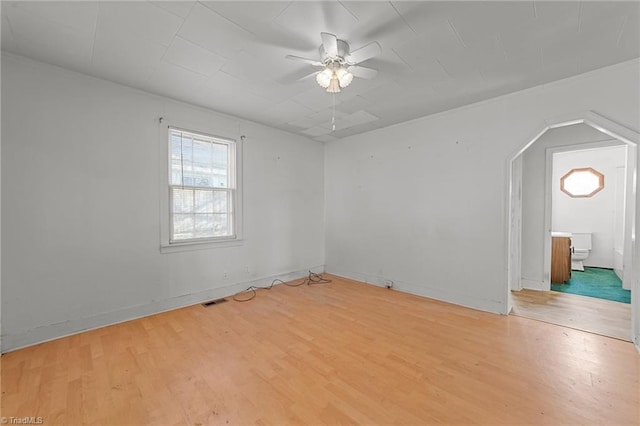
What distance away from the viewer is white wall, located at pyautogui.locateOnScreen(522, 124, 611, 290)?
4.12 m

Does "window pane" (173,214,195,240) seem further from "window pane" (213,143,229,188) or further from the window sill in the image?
"window pane" (213,143,229,188)

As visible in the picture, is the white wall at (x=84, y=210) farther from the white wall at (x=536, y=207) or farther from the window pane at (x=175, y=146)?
the white wall at (x=536, y=207)

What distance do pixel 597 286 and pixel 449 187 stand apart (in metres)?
3.37

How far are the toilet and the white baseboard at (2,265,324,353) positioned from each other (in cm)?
696

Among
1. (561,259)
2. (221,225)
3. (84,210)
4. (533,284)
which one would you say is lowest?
(533,284)

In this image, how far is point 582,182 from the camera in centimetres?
603

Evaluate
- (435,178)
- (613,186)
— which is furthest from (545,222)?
(613,186)

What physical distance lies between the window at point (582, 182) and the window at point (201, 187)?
308 inches

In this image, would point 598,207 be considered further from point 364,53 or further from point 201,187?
point 201,187

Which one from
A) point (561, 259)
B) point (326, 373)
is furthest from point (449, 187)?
point (326, 373)

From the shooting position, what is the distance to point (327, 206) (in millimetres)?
5535

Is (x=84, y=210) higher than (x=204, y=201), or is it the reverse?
(x=204, y=201)

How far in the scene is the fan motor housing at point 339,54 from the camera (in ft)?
7.06

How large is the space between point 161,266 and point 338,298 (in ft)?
8.33
